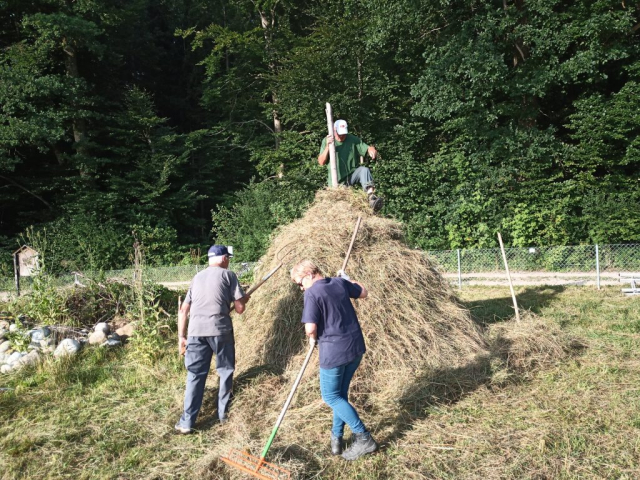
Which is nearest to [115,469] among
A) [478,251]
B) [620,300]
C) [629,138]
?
[620,300]

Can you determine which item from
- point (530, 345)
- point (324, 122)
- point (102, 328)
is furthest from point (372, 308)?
point (324, 122)

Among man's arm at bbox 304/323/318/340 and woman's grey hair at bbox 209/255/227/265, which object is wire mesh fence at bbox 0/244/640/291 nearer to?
woman's grey hair at bbox 209/255/227/265

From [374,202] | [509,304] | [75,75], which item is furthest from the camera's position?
[75,75]

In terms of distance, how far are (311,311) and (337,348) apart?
0.36m

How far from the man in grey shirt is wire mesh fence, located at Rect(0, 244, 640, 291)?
313 inches

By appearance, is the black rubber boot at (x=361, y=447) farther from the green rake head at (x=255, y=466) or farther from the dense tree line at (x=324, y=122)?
the dense tree line at (x=324, y=122)

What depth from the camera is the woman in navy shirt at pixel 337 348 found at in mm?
3666

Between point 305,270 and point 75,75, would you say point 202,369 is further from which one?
point 75,75

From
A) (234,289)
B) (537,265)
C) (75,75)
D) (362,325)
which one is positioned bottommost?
(537,265)

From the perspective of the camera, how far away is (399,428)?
422cm

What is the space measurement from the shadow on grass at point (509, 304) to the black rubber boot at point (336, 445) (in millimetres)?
3540

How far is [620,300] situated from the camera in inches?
365

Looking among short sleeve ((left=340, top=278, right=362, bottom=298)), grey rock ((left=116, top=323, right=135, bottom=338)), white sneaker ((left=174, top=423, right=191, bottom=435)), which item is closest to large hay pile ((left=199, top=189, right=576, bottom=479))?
white sneaker ((left=174, top=423, right=191, bottom=435))

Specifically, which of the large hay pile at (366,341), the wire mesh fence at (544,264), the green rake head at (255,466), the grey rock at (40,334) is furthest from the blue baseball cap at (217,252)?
the wire mesh fence at (544,264)
